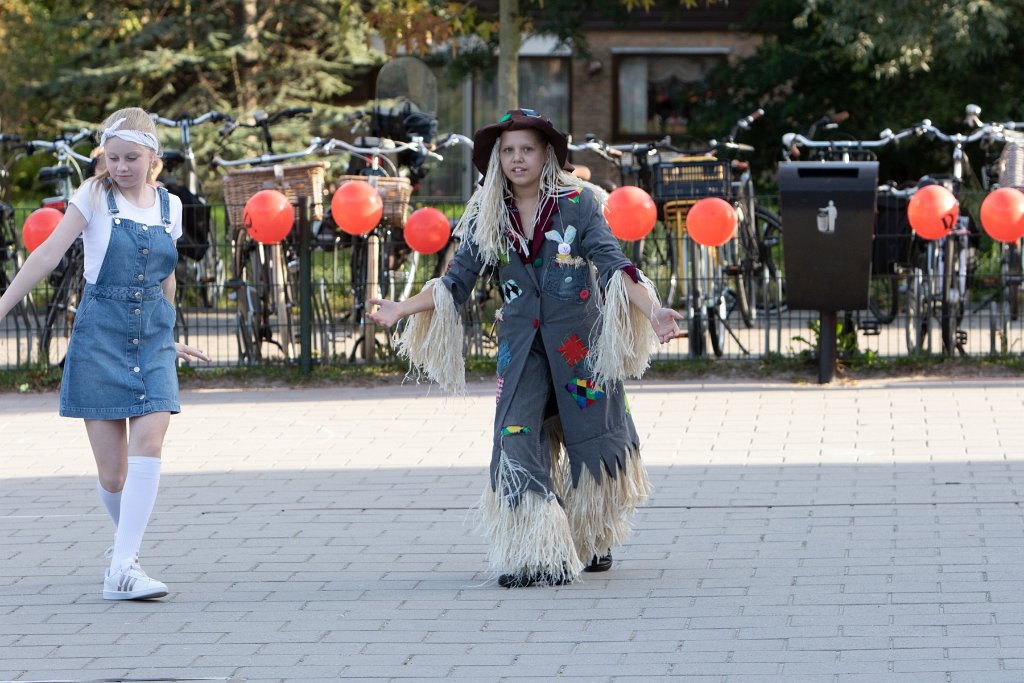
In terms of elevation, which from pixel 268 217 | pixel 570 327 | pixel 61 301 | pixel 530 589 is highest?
pixel 268 217

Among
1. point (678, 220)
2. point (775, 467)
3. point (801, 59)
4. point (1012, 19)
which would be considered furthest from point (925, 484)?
point (801, 59)

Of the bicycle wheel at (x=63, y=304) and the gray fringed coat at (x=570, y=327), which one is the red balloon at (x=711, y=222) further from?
the gray fringed coat at (x=570, y=327)

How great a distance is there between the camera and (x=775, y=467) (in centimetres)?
776

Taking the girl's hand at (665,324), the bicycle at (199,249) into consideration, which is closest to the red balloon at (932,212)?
the bicycle at (199,249)

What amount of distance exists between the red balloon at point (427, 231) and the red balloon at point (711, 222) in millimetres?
1532

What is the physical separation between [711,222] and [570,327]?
4.51m

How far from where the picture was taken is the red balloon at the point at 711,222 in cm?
1002

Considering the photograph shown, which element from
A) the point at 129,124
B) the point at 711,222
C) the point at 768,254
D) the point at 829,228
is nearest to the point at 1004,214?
the point at 829,228

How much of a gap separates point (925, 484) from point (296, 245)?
4.94m

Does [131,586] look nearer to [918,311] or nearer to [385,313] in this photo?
[385,313]

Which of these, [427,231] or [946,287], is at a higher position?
[427,231]

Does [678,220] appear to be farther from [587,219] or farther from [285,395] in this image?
[587,219]

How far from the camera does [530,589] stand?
563cm

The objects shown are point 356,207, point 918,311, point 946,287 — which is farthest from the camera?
point 918,311
